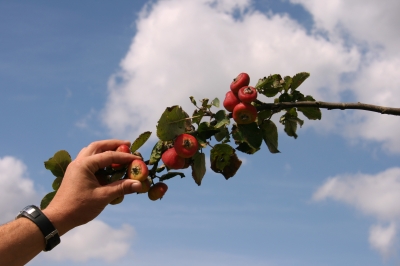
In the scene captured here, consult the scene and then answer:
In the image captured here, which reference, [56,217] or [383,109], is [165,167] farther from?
[383,109]

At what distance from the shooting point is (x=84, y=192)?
9.55ft

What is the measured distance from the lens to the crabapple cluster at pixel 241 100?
305 centimetres

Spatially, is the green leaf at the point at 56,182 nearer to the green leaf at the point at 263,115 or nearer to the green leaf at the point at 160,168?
the green leaf at the point at 160,168

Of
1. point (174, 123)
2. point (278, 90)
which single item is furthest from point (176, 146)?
point (278, 90)

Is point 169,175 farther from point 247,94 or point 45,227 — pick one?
point 45,227

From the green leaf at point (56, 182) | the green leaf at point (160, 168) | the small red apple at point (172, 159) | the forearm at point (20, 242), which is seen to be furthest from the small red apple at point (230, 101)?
the forearm at point (20, 242)

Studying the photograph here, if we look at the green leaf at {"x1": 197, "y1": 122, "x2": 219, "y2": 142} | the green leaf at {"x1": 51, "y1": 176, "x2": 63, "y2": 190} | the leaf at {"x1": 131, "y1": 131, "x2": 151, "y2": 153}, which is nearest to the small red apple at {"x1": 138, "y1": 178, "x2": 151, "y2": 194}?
the leaf at {"x1": 131, "y1": 131, "x2": 151, "y2": 153}

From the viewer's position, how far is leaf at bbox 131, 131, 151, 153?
327cm

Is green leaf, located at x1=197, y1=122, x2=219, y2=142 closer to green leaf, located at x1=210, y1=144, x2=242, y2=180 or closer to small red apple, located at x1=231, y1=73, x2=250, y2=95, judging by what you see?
green leaf, located at x1=210, y1=144, x2=242, y2=180

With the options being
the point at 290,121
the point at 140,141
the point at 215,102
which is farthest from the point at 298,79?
the point at 140,141

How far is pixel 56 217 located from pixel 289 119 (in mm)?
1773

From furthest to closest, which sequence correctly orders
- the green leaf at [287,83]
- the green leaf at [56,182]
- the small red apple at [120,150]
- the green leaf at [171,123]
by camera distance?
1. the green leaf at [56,182]
2. the green leaf at [287,83]
3. the small red apple at [120,150]
4. the green leaf at [171,123]

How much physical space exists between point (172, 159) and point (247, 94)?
644mm

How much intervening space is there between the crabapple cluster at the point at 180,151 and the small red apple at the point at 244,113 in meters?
0.31
